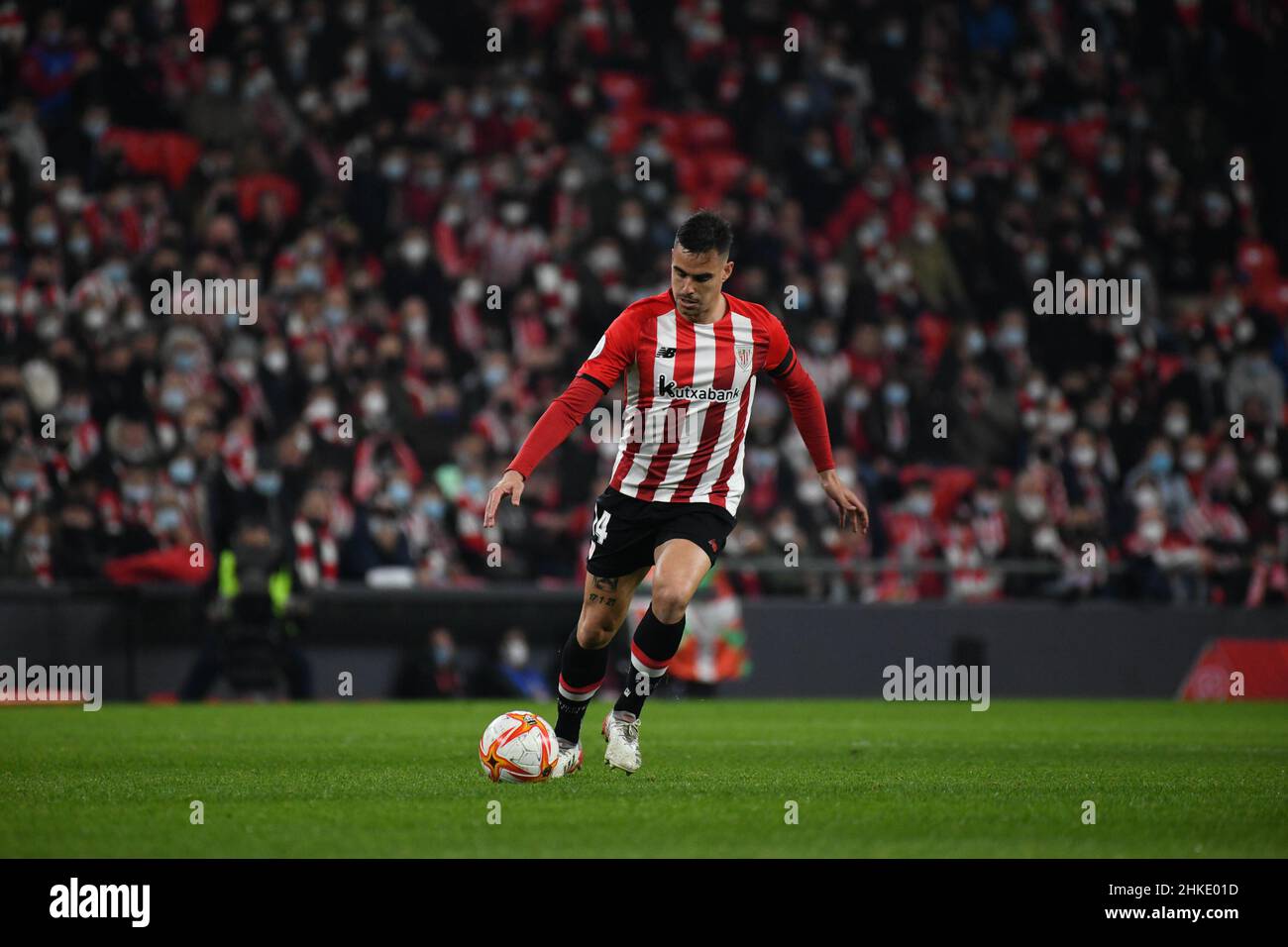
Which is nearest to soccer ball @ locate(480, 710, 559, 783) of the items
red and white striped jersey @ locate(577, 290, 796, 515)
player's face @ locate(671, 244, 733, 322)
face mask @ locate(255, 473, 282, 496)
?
red and white striped jersey @ locate(577, 290, 796, 515)

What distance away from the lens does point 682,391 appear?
319 inches

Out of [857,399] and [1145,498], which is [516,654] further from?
[1145,498]

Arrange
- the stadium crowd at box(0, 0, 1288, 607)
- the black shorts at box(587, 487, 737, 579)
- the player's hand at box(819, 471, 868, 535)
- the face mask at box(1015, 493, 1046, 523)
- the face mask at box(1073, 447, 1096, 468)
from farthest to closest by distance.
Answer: the face mask at box(1073, 447, 1096, 468) < the face mask at box(1015, 493, 1046, 523) < the stadium crowd at box(0, 0, 1288, 607) < the player's hand at box(819, 471, 868, 535) < the black shorts at box(587, 487, 737, 579)

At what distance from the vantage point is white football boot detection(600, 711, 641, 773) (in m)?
8.16

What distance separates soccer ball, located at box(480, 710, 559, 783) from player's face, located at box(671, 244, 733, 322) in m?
1.92

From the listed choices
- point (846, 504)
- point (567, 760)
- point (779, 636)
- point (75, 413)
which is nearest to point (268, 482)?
point (75, 413)

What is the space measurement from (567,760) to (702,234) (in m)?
2.35

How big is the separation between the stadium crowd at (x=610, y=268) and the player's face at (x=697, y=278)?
8.31 metres

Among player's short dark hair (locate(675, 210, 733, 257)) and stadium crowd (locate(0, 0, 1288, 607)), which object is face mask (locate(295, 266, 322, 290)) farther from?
player's short dark hair (locate(675, 210, 733, 257))

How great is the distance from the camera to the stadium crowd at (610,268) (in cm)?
1664

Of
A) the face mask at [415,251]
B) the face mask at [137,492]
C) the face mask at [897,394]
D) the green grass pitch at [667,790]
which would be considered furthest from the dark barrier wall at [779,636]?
the face mask at [415,251]

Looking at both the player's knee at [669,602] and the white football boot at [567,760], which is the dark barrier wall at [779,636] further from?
the player's knee at [669,602]

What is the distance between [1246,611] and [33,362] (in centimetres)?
1146

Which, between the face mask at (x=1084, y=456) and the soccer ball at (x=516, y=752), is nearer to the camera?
the soccer ball at (x=516, y=752)
